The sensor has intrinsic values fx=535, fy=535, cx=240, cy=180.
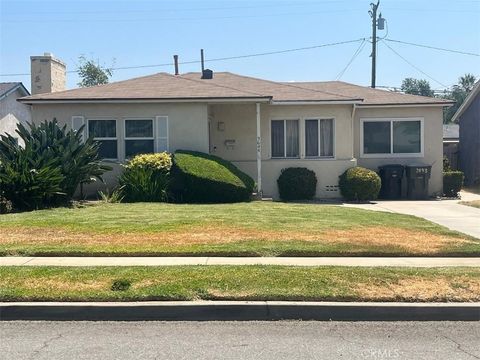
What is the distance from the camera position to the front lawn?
884cm

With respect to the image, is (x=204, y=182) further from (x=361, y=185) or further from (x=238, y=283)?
(x=238, y=283)

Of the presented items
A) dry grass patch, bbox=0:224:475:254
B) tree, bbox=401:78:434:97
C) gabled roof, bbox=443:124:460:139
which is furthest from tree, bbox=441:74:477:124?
dry grass patch, bbox=0:224:475:254

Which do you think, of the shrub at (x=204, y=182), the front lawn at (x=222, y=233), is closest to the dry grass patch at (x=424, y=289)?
the front lawn at (x=222, y=233)

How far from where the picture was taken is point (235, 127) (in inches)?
770

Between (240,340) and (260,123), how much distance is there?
1458cm

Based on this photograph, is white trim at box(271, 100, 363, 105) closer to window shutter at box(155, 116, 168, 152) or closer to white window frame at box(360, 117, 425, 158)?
white window frame at box(360, 117, 425, 158)

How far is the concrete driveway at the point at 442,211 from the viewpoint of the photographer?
12.1m

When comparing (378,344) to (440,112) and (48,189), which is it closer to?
(48,189)

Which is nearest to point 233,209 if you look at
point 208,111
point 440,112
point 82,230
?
point 82,230

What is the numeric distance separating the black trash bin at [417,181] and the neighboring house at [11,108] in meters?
16.8

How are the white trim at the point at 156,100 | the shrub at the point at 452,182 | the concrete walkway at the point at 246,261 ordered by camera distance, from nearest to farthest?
the concrete walkway at the point at 246,261 < the white trim at the point at 156,100 < the shrub at the point at 452,182

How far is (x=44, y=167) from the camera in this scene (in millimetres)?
13859

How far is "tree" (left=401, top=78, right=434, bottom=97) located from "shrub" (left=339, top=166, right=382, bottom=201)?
2514 inches

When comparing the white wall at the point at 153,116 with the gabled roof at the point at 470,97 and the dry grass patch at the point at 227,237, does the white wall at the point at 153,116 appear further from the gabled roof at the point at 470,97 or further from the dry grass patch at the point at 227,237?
the gabled roof at the point at 470,97
